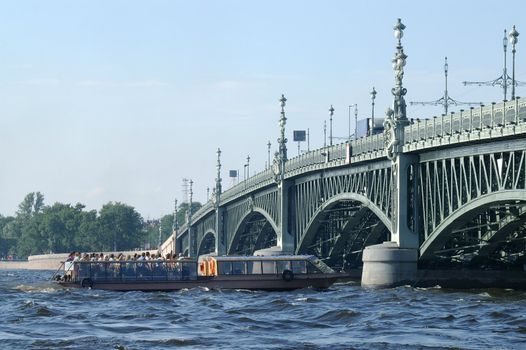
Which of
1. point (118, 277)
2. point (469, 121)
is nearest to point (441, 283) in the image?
point (469, 121)

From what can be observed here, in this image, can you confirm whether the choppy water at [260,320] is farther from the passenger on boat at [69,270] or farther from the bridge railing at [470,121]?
the bridge railing at [470,121]

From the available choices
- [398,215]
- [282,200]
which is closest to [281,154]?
[282,200]

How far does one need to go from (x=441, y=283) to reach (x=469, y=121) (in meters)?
11.4

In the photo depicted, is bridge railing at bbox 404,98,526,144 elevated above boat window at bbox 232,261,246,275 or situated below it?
above

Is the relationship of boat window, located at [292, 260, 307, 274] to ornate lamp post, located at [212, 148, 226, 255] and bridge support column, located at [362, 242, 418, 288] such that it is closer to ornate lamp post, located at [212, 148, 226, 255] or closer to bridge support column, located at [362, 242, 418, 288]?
bridge support column, located at [362, 242, 418, 288]

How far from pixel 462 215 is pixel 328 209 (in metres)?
28.9

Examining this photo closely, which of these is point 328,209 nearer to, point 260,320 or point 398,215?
point 398,215

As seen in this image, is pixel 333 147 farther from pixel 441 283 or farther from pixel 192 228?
pixel 192 228

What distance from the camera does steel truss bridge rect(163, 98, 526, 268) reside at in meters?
63.6

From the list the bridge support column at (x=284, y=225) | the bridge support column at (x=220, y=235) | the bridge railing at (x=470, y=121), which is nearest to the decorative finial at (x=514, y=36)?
the bridge railing at (x=470, y=121)

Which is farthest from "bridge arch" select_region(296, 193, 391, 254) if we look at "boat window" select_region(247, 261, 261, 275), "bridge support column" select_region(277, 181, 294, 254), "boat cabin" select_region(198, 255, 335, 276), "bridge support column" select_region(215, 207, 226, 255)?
"bridge support column" select_region(215, 207, 226, 255)

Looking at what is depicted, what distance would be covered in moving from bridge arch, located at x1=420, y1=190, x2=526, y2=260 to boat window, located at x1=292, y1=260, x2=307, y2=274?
283 inches

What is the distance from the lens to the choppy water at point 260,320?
38.4m

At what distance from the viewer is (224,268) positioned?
7062 centimetres
